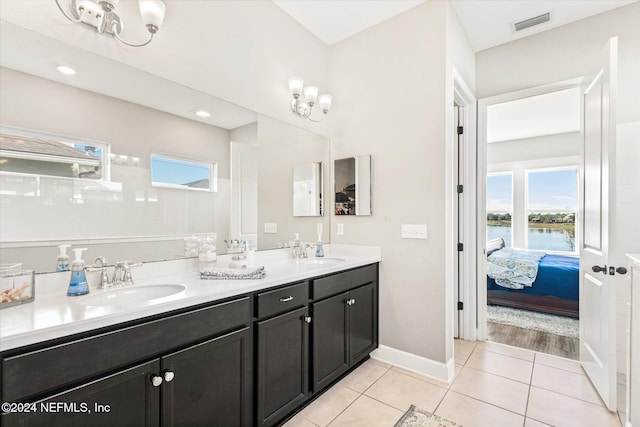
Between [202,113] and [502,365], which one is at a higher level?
[202,113]

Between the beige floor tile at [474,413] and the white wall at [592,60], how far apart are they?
1178mm

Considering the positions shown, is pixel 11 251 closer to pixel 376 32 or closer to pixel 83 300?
pixel 83 300

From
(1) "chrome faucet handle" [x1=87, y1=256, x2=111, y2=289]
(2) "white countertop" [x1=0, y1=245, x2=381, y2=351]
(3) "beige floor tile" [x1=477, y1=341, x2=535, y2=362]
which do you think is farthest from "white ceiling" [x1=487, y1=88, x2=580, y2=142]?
(1) "chrome faucet handle" [x1=87, y1=256, x2=111, y2=289]

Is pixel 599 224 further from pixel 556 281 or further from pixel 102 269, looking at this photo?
pixel 102 269

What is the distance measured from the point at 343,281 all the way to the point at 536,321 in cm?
292

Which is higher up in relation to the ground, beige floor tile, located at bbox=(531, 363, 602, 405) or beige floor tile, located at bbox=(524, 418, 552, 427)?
beige floor tile, located at bbox=(524, 418, 552, 427)

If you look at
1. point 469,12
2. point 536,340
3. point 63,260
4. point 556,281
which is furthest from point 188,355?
point 556,281

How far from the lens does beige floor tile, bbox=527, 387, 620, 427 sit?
70.2 inches

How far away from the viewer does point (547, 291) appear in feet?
12.4

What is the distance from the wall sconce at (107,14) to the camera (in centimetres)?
138

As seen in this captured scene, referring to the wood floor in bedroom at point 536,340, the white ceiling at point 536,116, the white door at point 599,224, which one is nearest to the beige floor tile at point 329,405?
the white door at point 599,224

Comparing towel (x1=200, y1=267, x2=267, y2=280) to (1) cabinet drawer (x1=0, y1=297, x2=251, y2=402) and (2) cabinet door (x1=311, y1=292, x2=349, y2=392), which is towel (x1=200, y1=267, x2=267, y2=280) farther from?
(2) cabinet door (x1=311, y1=292, x2=349, y2=392)

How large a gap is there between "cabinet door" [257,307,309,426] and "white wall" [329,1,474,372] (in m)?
1.01

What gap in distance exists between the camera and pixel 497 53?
2.98 metres
